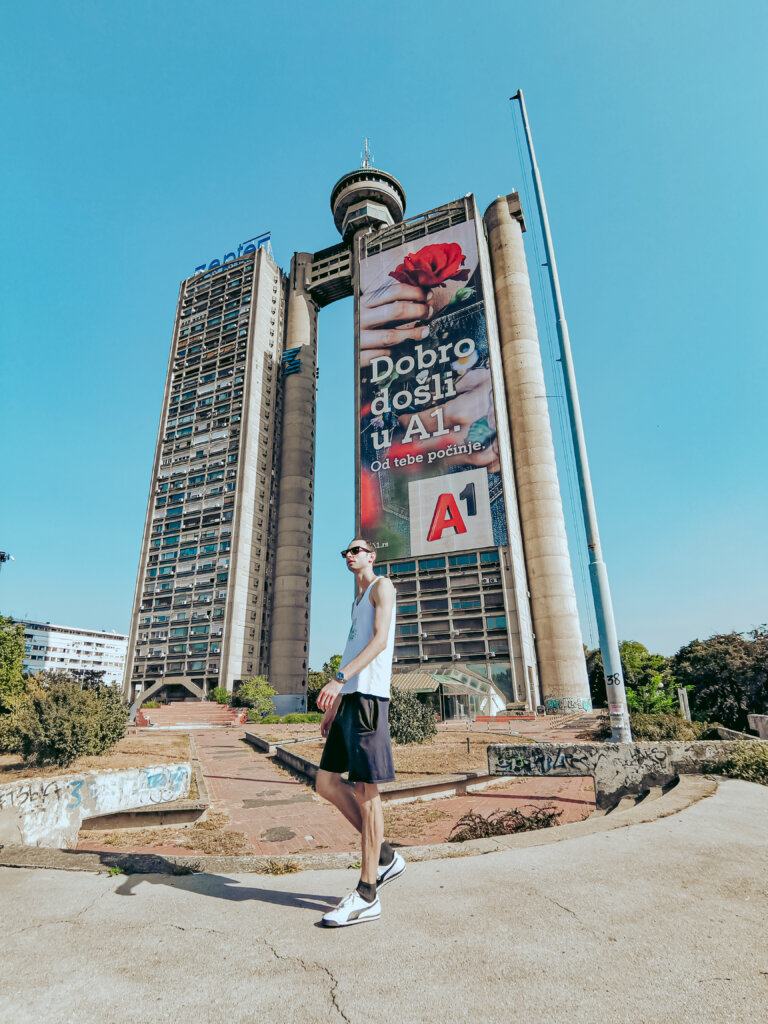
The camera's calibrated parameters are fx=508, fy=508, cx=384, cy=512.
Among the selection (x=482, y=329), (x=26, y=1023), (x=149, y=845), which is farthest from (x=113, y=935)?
(x=482, y=329)

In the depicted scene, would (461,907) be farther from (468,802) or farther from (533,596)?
(533,596)

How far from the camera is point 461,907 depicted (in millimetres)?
2873

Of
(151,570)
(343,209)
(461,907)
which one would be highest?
(343,209)

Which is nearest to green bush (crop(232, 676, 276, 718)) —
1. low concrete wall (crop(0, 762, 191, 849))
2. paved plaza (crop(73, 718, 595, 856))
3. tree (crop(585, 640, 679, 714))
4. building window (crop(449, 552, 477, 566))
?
building window (crop(449, 552, 477, 566))

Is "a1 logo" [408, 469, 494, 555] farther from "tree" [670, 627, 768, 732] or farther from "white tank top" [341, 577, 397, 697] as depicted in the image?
"white tank top" [341, 577, 397, 697]

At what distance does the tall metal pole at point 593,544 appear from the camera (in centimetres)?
880

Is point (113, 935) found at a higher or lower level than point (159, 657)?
lower

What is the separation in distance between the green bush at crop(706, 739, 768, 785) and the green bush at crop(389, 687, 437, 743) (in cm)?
1146

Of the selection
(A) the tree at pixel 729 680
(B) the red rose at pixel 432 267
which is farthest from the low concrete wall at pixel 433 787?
(B) the red rose at pixel 432 267

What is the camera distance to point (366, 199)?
3762 inches

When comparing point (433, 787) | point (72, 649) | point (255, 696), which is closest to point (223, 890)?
point (433, 787)

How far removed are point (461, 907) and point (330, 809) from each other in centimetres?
713

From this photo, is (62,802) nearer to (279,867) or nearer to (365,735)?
(279,867)

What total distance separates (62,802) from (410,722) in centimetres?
1420
